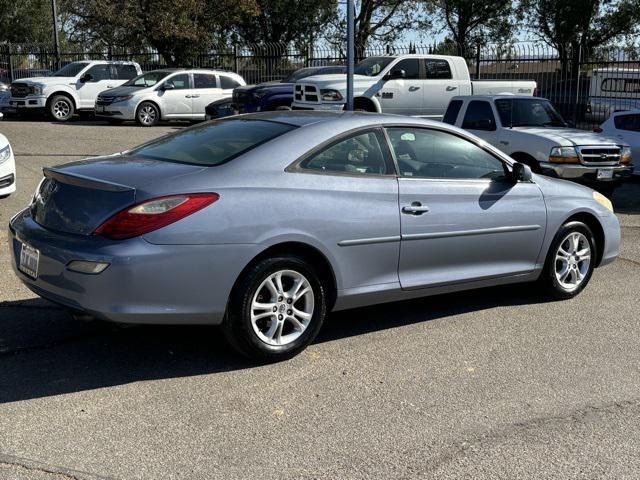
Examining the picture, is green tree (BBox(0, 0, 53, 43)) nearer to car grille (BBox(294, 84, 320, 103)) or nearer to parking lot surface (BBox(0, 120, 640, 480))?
car grille (BBox(294, 84, 320, 103))

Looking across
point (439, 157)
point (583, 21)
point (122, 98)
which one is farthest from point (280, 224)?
point (583, 21)

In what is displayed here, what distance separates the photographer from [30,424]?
13.4ft

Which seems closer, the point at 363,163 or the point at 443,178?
the point at 363,163

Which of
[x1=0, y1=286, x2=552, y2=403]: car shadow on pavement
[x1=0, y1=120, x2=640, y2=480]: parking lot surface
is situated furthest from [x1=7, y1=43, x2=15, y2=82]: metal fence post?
[x1=0, y1=286, x2=552, y2=403]: car shadow on pavement

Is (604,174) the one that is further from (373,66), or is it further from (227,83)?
(227,83)

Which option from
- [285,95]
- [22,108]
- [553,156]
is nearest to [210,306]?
[553,156]

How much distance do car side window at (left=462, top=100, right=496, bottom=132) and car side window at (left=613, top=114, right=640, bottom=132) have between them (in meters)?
3.30

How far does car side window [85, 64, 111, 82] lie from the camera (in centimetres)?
2420

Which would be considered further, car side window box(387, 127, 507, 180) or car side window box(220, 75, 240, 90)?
car side window box(220, 75, 240, 90)

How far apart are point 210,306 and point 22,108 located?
20634 millimetres

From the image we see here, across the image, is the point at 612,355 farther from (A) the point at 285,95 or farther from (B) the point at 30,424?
(A) the point at 285,95

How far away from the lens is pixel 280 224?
15.9 ft

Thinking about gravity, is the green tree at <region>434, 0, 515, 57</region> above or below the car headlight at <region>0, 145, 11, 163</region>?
above

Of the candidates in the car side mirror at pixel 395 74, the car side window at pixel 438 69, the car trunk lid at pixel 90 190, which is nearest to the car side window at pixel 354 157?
the car trunk lid at pixel 90 190
